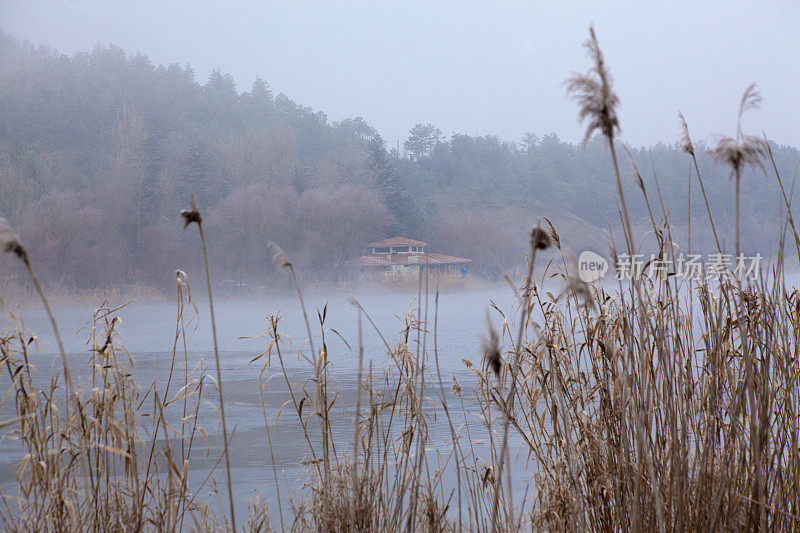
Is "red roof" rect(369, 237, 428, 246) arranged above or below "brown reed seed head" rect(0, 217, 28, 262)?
above

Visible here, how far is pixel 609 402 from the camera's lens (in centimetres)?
164

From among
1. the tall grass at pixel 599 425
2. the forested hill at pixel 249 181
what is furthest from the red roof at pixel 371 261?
the tall grass at pixel 599 425

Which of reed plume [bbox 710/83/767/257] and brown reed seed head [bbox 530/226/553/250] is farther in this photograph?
reed plume [bbox 710/83/767/257]

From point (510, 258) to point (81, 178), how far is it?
24.3m

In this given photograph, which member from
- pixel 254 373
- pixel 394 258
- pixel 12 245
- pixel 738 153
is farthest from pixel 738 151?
pixel 394 258

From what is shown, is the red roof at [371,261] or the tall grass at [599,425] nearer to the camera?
the tall grass at [599,425]

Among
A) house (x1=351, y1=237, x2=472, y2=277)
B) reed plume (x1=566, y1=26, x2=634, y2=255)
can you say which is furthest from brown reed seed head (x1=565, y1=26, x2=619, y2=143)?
house (x1=351, y1=237, x2=472, y2=277)

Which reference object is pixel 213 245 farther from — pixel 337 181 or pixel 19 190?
pixel 19 190

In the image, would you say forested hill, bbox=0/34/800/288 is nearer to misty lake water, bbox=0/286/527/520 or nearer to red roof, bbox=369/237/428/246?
red roof, bbox=369/237/428/246

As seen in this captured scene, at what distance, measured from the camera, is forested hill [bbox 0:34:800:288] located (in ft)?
110

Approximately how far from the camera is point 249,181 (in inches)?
1483

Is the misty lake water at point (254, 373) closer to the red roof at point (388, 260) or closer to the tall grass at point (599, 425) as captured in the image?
the tall grass at point (599, 425)

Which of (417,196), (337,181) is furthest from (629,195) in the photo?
(337,181)

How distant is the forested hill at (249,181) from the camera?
33.5m
